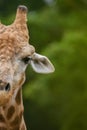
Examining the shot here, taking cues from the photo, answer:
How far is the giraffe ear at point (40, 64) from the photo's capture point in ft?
32.2

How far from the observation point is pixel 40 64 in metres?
9.94

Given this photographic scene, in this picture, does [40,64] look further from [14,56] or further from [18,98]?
[14,56]

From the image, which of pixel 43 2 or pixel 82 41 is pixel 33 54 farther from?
pixel 43 2

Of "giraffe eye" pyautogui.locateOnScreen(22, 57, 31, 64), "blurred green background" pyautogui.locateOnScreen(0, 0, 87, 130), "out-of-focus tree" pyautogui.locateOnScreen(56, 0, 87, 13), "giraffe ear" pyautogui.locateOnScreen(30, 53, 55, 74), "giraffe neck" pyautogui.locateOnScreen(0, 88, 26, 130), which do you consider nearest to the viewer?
"giraffe eye" pyautogui.locateOnScreen(22, 57, 31, 64)

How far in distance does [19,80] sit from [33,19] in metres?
12.6

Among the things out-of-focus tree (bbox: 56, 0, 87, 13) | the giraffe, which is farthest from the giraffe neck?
out-of-focus tree (bbox: 56, 0, 87, 13)

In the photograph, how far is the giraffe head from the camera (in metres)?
8.97

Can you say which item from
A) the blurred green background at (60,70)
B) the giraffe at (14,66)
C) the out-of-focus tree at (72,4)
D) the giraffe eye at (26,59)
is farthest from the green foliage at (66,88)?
the giraffe eye at (26,59)

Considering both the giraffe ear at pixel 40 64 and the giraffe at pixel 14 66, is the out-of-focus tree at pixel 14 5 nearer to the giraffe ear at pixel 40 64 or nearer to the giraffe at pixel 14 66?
the giraffe ear at pixel 40 64

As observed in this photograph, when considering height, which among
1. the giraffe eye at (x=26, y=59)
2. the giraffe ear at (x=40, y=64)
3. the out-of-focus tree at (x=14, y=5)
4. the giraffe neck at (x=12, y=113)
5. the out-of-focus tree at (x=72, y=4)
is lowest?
the out-of-focus tree at (x=14, y=5)

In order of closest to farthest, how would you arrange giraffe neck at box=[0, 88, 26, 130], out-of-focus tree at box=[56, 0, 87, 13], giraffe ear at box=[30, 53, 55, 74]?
giraffe neck at box=[0, 88, 26, 130] < giraffe ear at box=[30, 53, 55, 74] < out-of-focus tree at box=[56, 0, 87, 13]

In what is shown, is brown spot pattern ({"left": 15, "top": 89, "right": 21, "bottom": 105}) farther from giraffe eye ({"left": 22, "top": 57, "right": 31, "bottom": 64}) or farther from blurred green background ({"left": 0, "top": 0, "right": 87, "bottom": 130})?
blurred green background ({"left": 0, "top": 0, "right": 87, "bottom": 130})

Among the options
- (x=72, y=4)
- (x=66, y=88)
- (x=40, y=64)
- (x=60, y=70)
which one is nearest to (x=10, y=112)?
(x=40, y=64)

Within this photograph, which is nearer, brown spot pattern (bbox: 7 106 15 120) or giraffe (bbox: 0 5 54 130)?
giraffe (bbox: 0 5 54 130)
